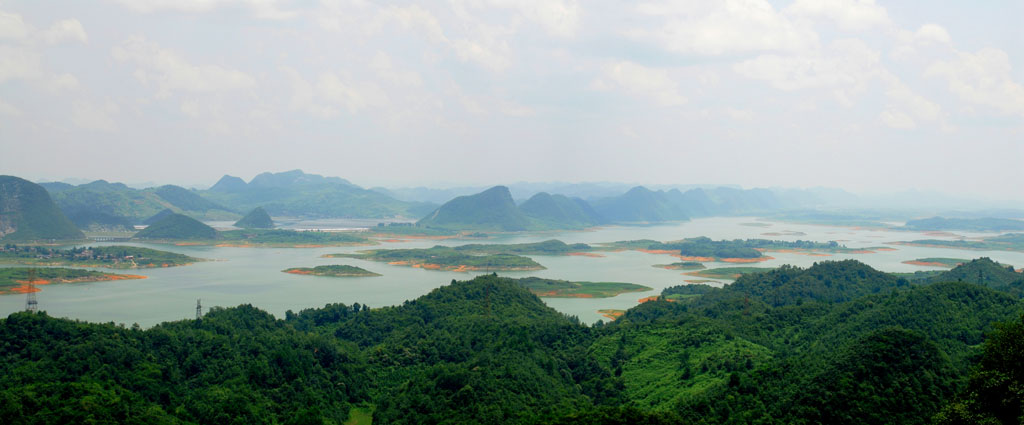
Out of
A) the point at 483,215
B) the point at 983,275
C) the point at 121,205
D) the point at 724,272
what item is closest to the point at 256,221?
the point at 121,205

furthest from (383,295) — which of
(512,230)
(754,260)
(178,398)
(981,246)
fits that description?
(981,246)

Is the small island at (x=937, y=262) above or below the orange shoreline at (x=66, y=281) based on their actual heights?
above

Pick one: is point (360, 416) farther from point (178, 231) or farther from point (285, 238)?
point (178, 231)

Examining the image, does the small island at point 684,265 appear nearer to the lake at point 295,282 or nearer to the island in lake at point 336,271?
the lake at point 295,282

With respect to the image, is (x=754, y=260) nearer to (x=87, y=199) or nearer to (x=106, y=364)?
(x=106, y=364)

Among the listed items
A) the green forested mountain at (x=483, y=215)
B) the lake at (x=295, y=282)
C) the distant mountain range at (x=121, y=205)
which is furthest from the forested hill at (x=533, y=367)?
the green forested mountain at (x=483, y=215)

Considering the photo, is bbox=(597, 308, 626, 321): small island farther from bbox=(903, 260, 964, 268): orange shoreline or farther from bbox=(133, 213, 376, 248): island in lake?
bbox=(133, 213, 376, 248): island in lake
